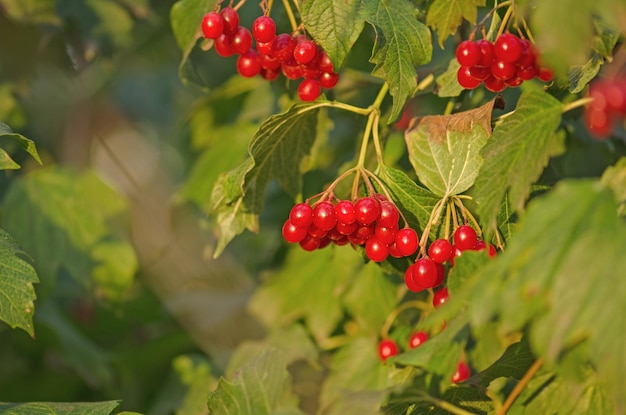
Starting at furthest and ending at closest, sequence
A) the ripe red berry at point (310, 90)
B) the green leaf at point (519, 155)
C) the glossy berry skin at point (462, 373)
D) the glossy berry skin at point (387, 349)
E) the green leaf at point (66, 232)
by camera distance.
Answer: the green leaf at point (66, 232), the glossy berry skin at point (387, 349), the glossy berry skin at point (462, 373), the ripe red berry at point (310, 90), the green leaf at point (519, 155)

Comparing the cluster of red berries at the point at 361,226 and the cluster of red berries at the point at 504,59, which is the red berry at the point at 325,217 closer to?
the cluster of red berries at the point at 361,226

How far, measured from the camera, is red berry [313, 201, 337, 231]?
1.28m

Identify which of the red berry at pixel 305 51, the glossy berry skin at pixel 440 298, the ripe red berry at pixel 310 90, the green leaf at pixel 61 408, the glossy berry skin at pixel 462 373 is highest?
the red berry at pixel 305 51

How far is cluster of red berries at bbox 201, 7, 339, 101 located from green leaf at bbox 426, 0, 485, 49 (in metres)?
0.19

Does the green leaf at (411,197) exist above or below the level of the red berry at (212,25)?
below

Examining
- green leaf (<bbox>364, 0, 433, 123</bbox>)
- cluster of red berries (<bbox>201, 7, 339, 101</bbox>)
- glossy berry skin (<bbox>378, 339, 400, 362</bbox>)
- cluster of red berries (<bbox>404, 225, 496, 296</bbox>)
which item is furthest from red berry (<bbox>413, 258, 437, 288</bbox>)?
glossy berry skin (<bbox>378, 339, 400, 362</bbox>)

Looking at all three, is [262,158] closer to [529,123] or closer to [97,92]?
[529,123]

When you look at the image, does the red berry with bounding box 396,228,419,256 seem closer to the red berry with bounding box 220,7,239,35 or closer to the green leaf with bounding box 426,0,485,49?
the green leaf with bounding box 426,0,485,49

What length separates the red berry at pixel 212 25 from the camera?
147 cm

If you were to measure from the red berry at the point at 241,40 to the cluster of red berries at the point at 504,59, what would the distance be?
16.0 inches

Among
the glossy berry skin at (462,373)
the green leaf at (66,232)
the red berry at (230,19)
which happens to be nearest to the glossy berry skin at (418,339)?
the glossy berry skin at (462,373)

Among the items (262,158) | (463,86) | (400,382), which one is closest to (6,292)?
(262,158)

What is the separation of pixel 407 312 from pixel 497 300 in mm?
1258

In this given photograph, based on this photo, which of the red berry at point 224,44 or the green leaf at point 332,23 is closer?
the green leaf at point 332,23
